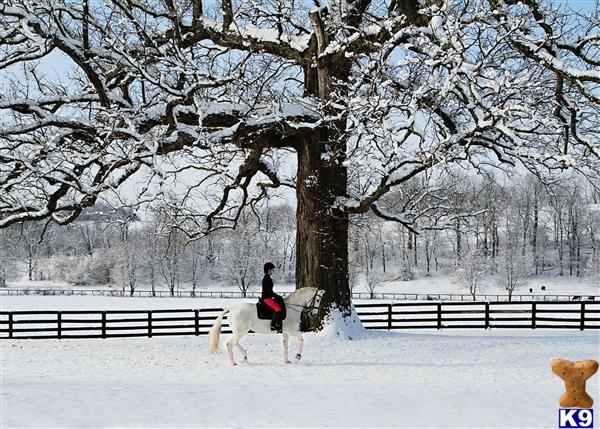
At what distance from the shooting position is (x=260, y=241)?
217 ft

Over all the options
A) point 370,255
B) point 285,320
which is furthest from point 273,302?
point 370,255

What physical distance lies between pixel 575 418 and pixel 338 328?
8.87 metres

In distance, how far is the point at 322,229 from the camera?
1622cm

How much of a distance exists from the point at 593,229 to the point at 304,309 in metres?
63.5

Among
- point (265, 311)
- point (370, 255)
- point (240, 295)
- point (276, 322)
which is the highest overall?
point (370, 255)

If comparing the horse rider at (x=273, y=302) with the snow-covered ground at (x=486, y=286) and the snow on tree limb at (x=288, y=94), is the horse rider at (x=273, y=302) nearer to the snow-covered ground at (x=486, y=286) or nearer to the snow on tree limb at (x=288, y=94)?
the snow on tree limb at (x=288, y=94)

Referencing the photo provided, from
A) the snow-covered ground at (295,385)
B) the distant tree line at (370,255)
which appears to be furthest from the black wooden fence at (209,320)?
the distant tree line at (370,255)

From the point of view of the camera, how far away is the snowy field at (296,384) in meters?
8.10

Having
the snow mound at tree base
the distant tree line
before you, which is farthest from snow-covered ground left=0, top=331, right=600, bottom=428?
the distant tree line

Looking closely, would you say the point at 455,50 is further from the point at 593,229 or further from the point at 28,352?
the point at 593,229

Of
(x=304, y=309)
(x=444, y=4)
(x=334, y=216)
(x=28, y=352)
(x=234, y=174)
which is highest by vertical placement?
(x=444, y=4)

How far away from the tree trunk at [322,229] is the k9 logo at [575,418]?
901 centimetres

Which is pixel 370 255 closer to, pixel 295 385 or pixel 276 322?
pixel 276 322

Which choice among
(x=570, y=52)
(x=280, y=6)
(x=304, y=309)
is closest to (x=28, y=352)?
(x=304, y=309)
